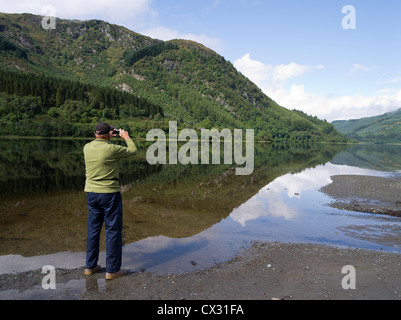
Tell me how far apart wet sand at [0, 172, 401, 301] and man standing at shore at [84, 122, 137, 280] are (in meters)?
0.59

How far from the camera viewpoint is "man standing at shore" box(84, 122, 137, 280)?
765 centimetres

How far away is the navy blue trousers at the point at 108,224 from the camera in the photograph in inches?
302

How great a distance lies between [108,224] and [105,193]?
0.86 meters

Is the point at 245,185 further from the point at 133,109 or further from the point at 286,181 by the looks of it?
the point at 133,109

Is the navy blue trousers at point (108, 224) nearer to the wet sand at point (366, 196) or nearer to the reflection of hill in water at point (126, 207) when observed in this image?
the reflection of hill in water at point (126, 207)

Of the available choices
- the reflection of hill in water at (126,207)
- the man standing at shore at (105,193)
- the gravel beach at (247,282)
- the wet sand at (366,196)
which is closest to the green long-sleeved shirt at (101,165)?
the man standing at shore at (105,193)

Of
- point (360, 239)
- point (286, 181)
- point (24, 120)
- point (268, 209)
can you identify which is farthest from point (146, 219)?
point (24, 120)

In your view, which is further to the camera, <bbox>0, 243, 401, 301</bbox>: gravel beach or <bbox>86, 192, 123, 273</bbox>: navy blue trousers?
<bbox>86, 192, 123, 273</bbox>: navy blue trousers

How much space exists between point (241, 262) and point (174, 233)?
4.01 m

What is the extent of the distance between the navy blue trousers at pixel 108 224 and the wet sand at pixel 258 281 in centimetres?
49

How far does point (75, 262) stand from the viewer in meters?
9.03

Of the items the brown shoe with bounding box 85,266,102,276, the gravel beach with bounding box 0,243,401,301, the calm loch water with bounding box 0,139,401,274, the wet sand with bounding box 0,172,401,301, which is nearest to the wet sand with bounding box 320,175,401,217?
the calm loch water with bounding box 0,139,401,274

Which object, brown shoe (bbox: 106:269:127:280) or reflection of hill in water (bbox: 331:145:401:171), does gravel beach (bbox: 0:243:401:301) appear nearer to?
brown shoe (bbox: 106:269:127:280)

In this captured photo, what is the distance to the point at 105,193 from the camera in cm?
763
